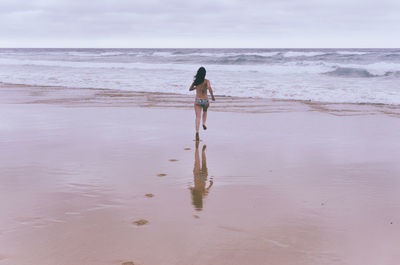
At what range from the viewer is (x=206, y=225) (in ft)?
13.6

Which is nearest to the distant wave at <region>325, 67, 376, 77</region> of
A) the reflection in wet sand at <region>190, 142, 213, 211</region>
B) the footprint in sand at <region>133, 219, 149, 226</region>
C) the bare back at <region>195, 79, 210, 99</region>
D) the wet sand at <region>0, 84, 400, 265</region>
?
the wet sand at <region>0, 84, 400, 265</region>

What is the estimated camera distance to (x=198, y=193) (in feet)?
17.1

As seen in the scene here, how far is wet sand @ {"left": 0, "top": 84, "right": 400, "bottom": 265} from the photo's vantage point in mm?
3627

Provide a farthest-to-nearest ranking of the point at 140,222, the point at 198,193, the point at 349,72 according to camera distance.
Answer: the point at 349,72, the point at 198,193, the point at 140,222

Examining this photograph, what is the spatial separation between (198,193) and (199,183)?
0.46 meters

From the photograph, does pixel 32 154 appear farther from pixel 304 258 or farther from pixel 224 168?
pixel 304 258

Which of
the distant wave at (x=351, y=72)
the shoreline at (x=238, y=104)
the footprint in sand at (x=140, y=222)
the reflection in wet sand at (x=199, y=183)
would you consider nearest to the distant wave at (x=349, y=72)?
the distant wave at (x=351, y=72)

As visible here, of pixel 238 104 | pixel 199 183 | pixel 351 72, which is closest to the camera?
pixel 199 183

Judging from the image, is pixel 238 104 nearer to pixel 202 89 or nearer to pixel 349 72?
pixel 202 89

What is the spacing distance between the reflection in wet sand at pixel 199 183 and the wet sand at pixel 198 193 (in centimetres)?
2

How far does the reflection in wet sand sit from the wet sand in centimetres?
2

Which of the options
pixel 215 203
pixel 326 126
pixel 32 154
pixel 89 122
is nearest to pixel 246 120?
pixel 326 126

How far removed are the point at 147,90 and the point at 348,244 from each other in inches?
689

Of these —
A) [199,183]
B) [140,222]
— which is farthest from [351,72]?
[140,222]
